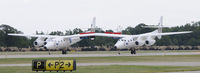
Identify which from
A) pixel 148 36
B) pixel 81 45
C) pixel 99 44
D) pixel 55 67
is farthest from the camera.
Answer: pixel 99 44

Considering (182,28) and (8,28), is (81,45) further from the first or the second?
(182,28)

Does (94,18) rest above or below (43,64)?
above

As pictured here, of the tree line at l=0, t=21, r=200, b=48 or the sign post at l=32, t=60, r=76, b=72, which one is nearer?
the sign post at l=32, t=60, r=76, b=72

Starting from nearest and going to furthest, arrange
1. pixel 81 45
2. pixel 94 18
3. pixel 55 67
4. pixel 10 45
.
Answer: pixel 55 67 → pixel 94 18 → pixel 10 45 → pixel 81 45

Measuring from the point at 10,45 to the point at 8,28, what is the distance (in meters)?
8.65

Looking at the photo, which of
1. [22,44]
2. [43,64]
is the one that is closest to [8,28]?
[22,44]

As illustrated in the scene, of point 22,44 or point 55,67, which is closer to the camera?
point 55,67

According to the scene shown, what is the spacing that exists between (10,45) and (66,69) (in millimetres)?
88594

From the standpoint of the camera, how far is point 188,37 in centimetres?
14775

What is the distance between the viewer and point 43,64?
3553 cm

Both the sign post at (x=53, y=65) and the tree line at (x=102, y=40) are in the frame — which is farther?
the tree line at (x=102, y=40)

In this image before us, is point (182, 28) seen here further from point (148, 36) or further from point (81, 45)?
point (148, 36)

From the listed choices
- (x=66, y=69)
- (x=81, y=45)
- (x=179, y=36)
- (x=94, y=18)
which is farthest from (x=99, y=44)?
(x=66, y=69)

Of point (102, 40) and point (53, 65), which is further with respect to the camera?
point (102, 40)
